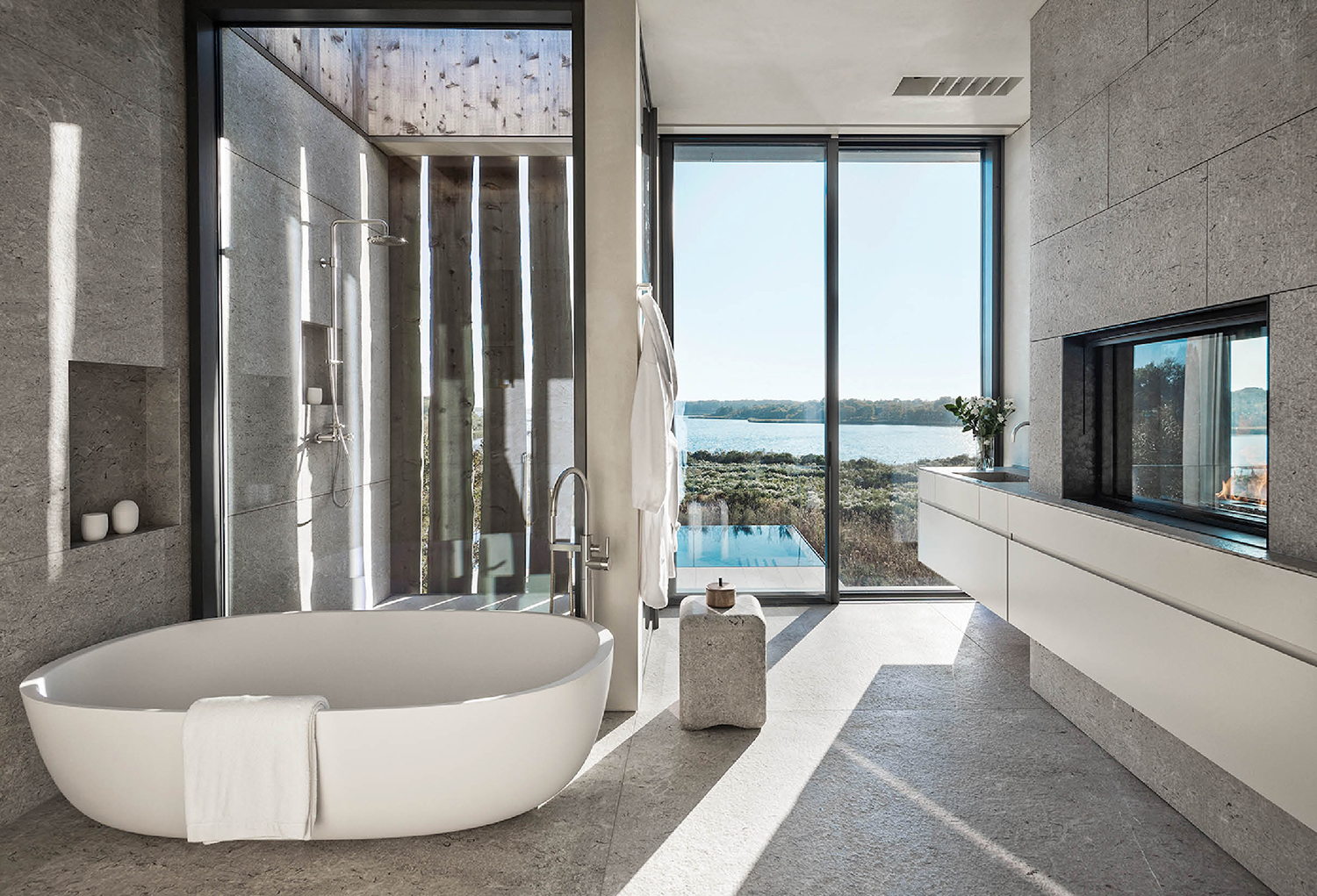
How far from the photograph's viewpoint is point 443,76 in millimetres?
2934

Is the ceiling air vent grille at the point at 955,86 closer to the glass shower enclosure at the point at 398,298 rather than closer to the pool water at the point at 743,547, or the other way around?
the glass shower enclosure at the point at 398,298

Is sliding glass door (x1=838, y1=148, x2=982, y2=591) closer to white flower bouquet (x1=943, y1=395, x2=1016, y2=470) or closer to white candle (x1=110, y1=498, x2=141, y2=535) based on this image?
white flower bouquet (x1=943, y1=395, x2=1016, y2=470)

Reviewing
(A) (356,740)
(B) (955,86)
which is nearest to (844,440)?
(B) (955,86)

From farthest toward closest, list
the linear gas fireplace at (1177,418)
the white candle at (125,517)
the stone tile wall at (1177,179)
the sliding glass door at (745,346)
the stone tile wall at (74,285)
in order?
the sliding glass door at (745,346) < the white candle at (125,517) < the stone tile wall at (74,285) < the linear gas fireplace at (1177,418) < the stone tile wall at (1177,179)

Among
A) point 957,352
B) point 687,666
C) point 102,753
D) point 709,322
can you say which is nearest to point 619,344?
point 687,666

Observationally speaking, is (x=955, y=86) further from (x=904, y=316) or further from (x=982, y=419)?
(x=982, y=419)

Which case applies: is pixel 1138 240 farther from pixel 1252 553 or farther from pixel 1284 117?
pixel 1252 553

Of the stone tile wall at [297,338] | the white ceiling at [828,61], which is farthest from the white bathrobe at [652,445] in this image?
the white ceiling at [828,61]

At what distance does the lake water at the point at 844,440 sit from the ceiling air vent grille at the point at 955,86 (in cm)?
177

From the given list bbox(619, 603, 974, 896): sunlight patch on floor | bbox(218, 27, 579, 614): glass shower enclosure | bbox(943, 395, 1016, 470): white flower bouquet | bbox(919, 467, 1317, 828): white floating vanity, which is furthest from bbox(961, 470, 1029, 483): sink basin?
bbox(218, 27, 579, 614): glass shower enclosure

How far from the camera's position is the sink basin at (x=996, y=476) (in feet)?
11.8

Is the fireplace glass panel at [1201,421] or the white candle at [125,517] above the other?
the fireplace glass panel at [1201,421]

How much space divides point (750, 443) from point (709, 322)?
2.43ft

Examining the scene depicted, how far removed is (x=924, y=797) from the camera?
7.46 ft
